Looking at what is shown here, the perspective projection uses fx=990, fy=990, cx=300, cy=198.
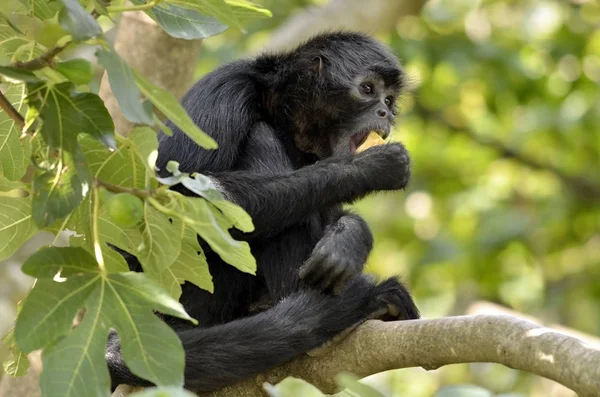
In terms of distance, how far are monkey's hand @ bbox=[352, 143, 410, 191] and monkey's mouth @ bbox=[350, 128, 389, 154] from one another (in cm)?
55

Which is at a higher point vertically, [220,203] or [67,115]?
[67,115]

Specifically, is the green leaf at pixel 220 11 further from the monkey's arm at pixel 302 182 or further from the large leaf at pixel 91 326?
the monkey's arm at pixel 302 182

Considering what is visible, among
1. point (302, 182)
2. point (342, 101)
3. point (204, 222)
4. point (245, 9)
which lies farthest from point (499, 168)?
point (204, 222)

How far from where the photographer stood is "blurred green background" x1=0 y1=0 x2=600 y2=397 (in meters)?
10.3

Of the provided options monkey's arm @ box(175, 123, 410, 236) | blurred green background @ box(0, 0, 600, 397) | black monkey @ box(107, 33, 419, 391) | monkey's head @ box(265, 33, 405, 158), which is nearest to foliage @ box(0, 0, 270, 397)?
black monkey @ box(107, 33, 419, 391)

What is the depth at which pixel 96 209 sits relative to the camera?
9.31 ft

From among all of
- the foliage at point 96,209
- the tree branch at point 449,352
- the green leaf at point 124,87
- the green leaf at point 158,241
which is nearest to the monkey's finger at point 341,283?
the tree branch at point 449,352

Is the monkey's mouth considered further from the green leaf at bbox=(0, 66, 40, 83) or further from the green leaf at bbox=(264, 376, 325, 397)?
the green leaf at bbox=(264, 376, 325, 397)

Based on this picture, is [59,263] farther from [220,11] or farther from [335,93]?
[335,93]

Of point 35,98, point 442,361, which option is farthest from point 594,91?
point 35,98

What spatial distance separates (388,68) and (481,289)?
20.8ft

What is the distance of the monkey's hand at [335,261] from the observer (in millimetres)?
4191

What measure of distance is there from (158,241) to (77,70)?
1.91ft

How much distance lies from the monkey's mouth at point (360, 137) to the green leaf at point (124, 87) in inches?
107
